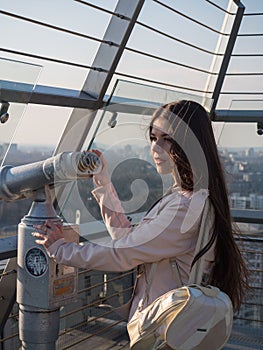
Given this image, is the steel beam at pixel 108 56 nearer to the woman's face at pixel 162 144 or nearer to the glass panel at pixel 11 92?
the glass panel at pixel 11 92

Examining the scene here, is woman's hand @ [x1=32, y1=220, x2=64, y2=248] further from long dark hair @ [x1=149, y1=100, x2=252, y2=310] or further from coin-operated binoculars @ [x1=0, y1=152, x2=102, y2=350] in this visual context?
long dark hair @ [x1=149, y1=100, x2=252, y2=310]

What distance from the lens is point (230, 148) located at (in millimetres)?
3549

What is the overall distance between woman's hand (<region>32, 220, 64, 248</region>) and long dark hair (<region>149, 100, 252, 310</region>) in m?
0.35

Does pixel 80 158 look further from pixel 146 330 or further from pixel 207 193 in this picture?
pixel 146 330

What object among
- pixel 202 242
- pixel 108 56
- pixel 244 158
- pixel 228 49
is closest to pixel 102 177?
pixel 202 242

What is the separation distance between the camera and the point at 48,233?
1632 mm

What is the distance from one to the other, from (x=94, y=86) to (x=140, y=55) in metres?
0.45

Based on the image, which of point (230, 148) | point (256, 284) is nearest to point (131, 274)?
point (256, 284)

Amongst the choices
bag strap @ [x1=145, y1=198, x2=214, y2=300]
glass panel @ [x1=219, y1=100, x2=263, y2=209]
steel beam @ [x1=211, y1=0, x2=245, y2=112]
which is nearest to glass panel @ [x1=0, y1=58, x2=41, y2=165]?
bag strap @ [x1=145, y1=198, x2=214, y2=300]

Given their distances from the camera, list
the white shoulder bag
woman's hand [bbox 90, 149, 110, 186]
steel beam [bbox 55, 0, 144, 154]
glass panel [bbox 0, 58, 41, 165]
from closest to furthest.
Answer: the white shoulder bag, woman's hand [bbox 90, 149, 110, 186], glass panel [bbox 0, 58, 41, 165], steel beam [bbox 55, 0, 144, 154]

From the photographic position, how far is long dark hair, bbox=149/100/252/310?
1628mm

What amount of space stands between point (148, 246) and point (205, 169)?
0.26 metres

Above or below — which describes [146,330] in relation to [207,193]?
below

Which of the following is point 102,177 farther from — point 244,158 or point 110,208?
point 244,158
